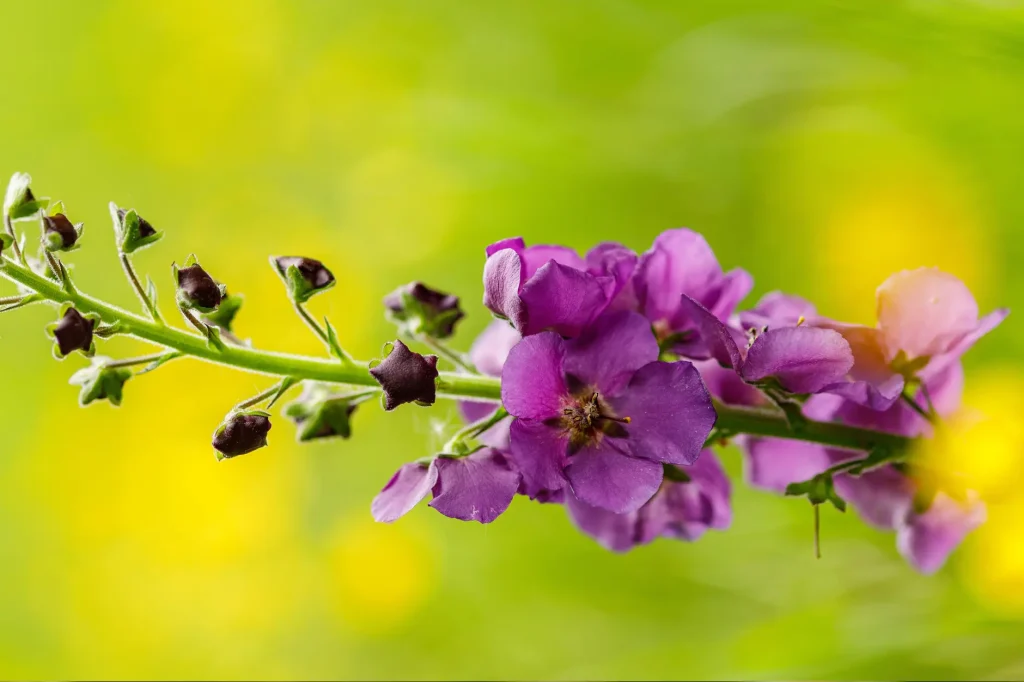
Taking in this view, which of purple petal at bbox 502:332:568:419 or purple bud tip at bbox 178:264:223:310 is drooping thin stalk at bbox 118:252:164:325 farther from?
purple petal at bbox 502:332:568:419

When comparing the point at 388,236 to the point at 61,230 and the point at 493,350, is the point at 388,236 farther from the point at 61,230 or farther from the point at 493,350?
the point at 61,230

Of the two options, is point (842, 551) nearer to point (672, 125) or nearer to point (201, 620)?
point (672, 125)

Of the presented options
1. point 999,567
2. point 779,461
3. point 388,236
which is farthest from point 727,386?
point 388,236

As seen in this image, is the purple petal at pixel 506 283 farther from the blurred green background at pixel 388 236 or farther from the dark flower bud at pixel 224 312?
the blurred green background at pixel 388 236

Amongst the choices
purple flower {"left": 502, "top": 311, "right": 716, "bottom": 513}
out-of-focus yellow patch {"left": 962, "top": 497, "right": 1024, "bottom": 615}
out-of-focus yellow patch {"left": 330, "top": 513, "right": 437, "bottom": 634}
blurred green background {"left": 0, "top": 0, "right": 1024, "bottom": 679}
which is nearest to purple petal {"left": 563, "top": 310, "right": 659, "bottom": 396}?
purple flower {"left": 502, "top": 311, "right": 716, "bottom": 513}

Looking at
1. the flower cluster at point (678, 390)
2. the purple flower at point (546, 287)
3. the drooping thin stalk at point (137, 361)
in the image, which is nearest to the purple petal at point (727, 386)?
the flower cluster at point (678, 390)

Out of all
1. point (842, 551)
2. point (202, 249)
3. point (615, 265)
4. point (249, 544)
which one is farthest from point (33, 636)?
point (615, 265)

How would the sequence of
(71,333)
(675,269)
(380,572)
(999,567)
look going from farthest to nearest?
(380,572)
(999,567)
(675,269)
(71,333)
